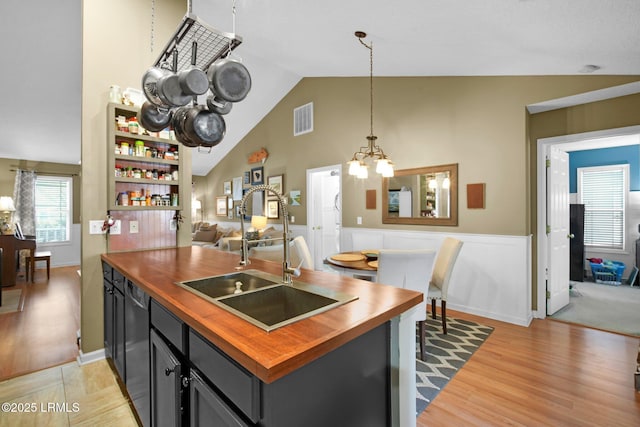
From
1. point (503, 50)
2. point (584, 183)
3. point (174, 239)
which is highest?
point (503, 50)

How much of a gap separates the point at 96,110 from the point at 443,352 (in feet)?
11.6

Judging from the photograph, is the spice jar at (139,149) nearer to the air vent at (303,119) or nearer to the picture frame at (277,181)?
the air vent at (303,119)

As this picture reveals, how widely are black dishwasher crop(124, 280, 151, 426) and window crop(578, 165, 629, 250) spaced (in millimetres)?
6912

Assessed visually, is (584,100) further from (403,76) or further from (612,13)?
(403,76)

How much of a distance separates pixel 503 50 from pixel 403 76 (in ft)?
5.35

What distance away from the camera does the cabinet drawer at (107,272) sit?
222 cm

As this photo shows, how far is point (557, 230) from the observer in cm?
363

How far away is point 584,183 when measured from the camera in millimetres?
5523

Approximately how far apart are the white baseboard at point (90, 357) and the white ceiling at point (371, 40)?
3.15 meters

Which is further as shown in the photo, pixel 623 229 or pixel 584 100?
pixel 623 229

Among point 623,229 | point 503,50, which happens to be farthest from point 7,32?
point 623,229

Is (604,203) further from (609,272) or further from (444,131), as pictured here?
(444,131)

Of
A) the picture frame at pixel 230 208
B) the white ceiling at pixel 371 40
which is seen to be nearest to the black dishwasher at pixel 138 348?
the white ceiling at pixel 371 40

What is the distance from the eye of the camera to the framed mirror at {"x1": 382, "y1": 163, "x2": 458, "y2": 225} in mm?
3762
